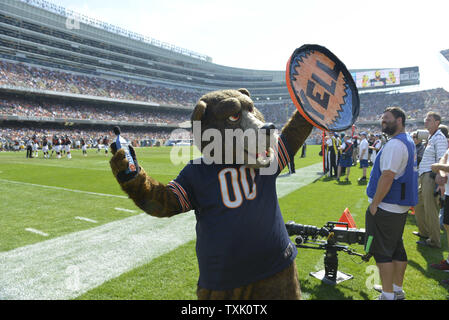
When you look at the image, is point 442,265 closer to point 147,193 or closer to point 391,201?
point 391,201

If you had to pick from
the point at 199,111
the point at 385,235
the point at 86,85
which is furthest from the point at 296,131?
the point at 86,85

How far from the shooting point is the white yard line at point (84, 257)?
2.98 metres

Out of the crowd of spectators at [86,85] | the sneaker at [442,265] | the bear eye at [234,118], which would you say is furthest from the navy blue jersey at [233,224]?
the crowd of spectators at [86,85]

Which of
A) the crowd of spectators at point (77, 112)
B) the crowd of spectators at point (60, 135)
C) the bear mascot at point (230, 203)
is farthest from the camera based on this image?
the crowd of spectators at point (77, 112)

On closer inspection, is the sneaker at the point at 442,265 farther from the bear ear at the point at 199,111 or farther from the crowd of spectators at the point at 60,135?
the crowd of spectators at the point at 60,135

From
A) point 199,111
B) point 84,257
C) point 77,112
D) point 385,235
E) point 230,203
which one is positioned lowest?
point 84,257

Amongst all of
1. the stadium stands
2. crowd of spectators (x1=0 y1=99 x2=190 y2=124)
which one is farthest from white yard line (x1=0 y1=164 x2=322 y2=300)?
crowd of spectators (x1=0 y1=99 x2=190 y2=124)

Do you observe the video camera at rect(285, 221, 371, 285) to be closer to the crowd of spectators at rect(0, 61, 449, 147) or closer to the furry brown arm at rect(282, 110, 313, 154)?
the furry brown arm at rect(282, 110, 313, 154)

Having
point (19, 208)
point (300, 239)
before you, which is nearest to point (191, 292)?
point (300, 239)

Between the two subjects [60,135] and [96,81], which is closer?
[60,135]

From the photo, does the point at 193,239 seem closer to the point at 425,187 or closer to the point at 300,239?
the point at 300,239

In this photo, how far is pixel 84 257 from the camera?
370 centimetres

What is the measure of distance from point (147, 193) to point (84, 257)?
282cm

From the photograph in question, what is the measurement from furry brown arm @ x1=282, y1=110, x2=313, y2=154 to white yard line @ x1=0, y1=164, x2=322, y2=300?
8.60 ft
